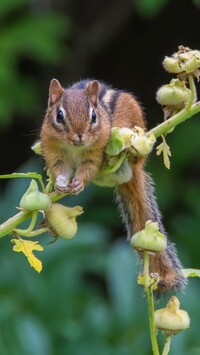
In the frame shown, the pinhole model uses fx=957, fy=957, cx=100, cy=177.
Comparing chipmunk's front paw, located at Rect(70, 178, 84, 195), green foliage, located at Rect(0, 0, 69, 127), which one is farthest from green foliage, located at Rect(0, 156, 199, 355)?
chipmunk's front paw, located at Rect(70, 178, 84, 195)

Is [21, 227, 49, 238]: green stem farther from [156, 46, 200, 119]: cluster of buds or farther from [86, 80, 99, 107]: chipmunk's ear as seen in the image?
[86, 80, 99, 107]: chipmunk's ear

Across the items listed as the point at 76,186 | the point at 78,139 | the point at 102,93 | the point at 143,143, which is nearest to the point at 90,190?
the point at 102,93

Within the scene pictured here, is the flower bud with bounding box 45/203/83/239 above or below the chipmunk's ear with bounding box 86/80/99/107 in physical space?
below

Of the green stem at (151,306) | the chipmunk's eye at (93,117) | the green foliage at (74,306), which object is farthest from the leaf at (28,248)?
the green foliage at (74,306)

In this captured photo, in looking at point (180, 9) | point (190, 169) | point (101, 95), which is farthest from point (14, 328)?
point (180, 9)

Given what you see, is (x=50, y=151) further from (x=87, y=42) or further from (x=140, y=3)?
(x=87, y=42)

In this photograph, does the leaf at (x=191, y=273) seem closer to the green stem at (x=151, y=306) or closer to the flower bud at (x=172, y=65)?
the green stem at (x=151, y=306)
